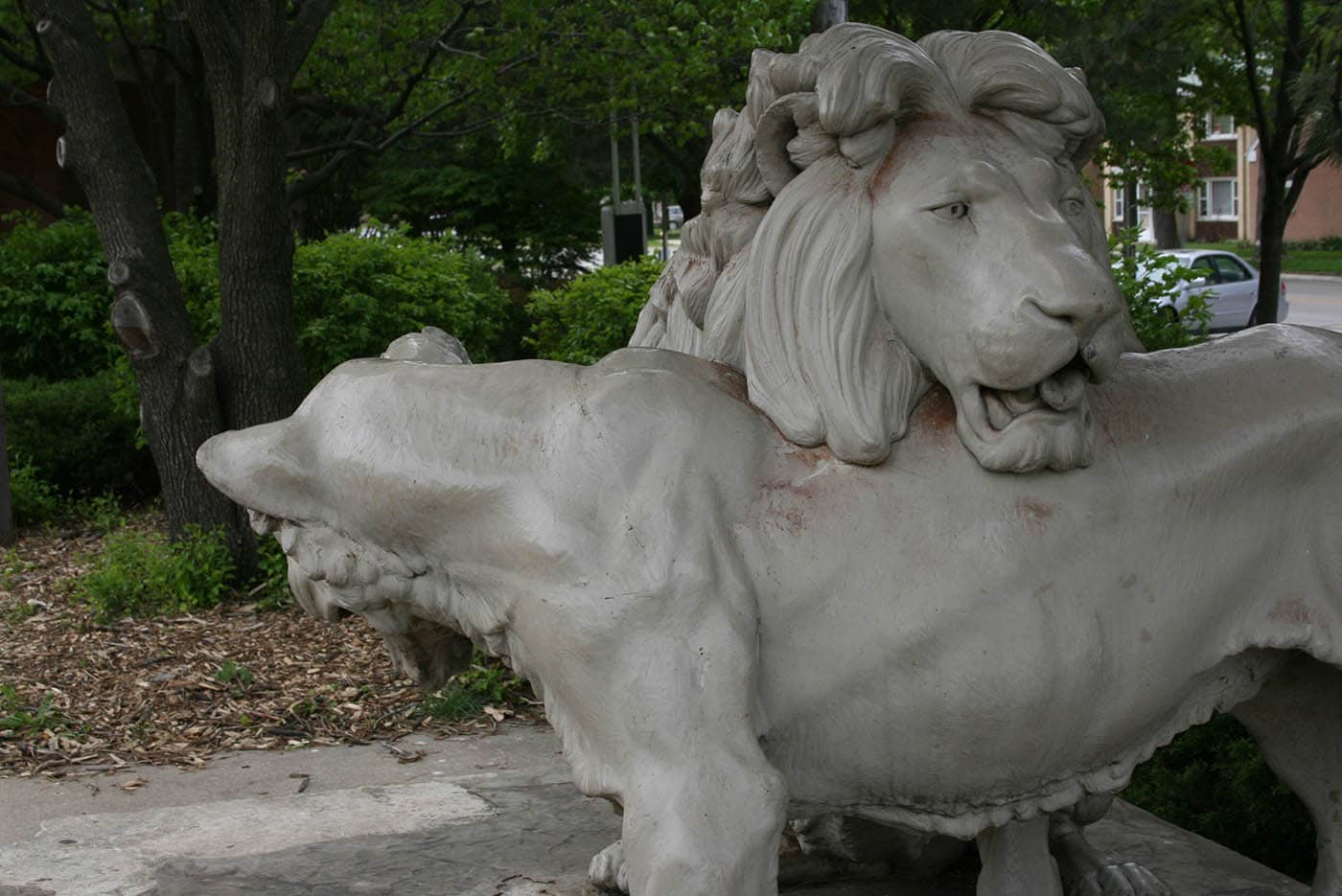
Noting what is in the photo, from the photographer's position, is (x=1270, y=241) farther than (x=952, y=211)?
Yes

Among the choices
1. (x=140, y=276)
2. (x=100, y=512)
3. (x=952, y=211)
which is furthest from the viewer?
(x=100, y=512)

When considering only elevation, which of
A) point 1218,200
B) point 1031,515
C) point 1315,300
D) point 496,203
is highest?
point 496,203

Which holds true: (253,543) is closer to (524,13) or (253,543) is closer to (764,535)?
(524,13)

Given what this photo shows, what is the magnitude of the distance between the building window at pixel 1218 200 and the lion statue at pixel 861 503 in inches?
1963

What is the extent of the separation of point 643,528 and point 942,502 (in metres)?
0.46

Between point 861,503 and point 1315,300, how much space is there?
83.5 feet

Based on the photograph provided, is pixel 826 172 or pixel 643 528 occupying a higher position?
pixel 826 172

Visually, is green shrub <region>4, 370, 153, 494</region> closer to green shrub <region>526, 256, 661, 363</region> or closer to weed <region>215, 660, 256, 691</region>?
green shrub <region>526, 256, 661, 363</region>

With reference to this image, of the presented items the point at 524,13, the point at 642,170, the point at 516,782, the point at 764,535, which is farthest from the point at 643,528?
the point at 642,170

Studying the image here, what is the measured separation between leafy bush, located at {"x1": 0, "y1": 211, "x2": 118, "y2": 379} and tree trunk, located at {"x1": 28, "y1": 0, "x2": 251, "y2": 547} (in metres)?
2.87

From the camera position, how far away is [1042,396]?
2301mm

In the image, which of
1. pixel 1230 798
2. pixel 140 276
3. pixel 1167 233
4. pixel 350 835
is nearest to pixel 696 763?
pixel 350 835

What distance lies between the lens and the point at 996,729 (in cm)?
236

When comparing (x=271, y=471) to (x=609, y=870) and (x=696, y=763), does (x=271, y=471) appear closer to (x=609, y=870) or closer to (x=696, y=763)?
(x=696, y=763)
